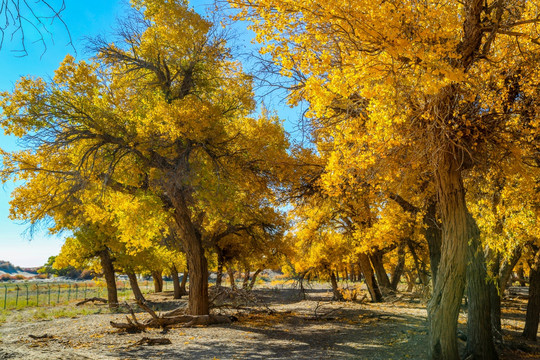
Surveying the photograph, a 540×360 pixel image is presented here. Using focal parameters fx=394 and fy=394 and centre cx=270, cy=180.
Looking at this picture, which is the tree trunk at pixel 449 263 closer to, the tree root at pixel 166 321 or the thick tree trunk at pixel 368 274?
the tree root at pixel 166 321

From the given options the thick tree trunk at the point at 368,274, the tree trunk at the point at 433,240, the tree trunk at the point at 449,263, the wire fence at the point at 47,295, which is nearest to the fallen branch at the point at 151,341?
the tree trunk at the point at 449,263

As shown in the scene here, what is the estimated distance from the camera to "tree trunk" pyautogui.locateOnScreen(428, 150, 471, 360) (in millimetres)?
7215

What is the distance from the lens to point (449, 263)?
7254 mm

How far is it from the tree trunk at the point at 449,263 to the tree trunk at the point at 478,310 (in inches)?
89.4

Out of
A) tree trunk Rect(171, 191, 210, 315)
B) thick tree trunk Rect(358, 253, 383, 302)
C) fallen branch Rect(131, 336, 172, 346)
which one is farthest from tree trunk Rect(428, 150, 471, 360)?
thick tree trunk Rect(358, 253, 383, 302)

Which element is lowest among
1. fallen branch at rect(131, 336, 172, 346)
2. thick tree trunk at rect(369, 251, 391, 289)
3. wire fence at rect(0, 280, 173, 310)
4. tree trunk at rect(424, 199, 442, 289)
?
wire fence at rect(0, 280, 173, 310)

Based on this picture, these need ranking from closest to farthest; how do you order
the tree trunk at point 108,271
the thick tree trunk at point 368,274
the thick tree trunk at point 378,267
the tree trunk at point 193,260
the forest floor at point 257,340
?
1. the forest floor at point 257,340
2. the tree trunk at point 193,260
3. the thick tree trunk at point 368,274
4. the thick tree trunk at point 378,267
5. the tree trunk at point 108,271

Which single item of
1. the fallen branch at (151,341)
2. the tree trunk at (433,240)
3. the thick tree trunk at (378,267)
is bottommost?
the fallen branch at (151,341)

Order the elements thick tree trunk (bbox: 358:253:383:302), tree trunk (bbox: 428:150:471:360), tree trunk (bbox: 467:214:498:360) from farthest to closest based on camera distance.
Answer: thick tree trunk (bbox: 358:253:383:302), tree trunk (bbox: 467:214:498:360), tree trunk (bbox: 428:150:471:360)

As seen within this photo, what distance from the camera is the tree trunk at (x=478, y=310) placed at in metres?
9.26

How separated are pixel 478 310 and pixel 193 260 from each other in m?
8.71

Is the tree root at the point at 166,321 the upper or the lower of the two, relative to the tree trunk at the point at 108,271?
lower

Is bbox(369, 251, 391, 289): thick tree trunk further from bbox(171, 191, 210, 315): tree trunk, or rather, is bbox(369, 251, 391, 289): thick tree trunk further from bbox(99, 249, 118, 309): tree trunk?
bbox(99, 249, 118, 309): tree trunk

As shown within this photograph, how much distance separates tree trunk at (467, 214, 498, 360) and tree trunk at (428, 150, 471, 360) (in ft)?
7.45
